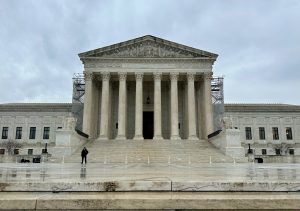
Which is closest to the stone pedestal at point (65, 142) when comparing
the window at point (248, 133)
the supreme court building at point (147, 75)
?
the supreme court building at point (147, 75)

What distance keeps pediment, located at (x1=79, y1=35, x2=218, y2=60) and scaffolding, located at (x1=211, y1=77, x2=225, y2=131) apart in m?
7.73

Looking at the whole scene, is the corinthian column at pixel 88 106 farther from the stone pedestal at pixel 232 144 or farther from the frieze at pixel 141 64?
the stone pedestal at pixel 232 144

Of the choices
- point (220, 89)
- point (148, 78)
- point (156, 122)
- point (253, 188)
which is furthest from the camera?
point (220, 89)

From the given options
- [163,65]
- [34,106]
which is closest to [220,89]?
[163,65]

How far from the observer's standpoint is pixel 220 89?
48.8 meters

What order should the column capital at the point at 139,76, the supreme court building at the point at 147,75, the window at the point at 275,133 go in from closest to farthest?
1. the supreme court building at the point at 147,75
2. the column capital at the point at 139,76
3. the window at the point at 275,133

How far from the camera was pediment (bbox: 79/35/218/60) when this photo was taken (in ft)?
136

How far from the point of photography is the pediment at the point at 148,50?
41469 mm

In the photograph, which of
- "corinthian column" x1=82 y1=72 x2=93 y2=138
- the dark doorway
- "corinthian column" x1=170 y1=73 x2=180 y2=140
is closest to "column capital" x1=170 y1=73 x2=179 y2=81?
"corinthian column" x1=170 y1=73 x2=180 y2=140

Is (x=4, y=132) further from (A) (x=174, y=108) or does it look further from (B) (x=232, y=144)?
(B) (x=232, y=144)

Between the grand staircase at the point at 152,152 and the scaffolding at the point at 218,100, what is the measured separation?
9324 millimetres

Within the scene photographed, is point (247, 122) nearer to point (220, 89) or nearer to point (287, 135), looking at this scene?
point (287, 135)

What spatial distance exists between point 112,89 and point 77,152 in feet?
50.8

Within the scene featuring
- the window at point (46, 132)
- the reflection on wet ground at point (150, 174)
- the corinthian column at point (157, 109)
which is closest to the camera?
the reflection on wet ground at point (150, 174)
